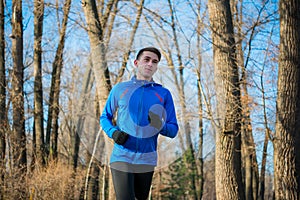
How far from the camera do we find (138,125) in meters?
2.90

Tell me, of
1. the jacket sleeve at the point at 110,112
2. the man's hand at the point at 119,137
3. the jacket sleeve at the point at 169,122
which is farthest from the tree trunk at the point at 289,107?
the man's hand at the point at 119,137

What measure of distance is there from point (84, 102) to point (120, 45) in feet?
4.07

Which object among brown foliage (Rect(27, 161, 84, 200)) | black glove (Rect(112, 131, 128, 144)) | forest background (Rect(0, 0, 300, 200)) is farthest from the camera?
brown foliage (Rect(27, 161, 84, 200))

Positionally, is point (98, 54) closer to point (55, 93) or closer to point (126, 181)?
point (126, 181)

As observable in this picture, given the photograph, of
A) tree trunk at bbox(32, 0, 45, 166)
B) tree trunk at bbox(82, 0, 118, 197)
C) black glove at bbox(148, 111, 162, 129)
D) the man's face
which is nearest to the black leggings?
black glove at bbox(148, 111, 162, 129)

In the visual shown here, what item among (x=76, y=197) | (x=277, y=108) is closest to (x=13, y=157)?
(x=76, y=197)

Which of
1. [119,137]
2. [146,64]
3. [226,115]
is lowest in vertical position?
[119,137]

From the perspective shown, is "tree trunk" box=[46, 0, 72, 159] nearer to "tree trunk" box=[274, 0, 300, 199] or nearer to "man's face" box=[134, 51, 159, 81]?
"tree trunk" box=[274, 0, 300, 199]

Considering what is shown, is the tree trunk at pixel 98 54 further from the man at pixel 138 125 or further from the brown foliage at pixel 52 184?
the man at pixel 138 125

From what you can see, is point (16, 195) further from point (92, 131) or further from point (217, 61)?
point (217, 61)

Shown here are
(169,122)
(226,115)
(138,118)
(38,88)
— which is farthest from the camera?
(38,88)

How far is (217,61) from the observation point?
23.8 feet

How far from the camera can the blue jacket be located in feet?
9.51

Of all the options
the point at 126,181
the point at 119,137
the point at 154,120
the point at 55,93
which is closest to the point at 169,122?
the point at 154,120
